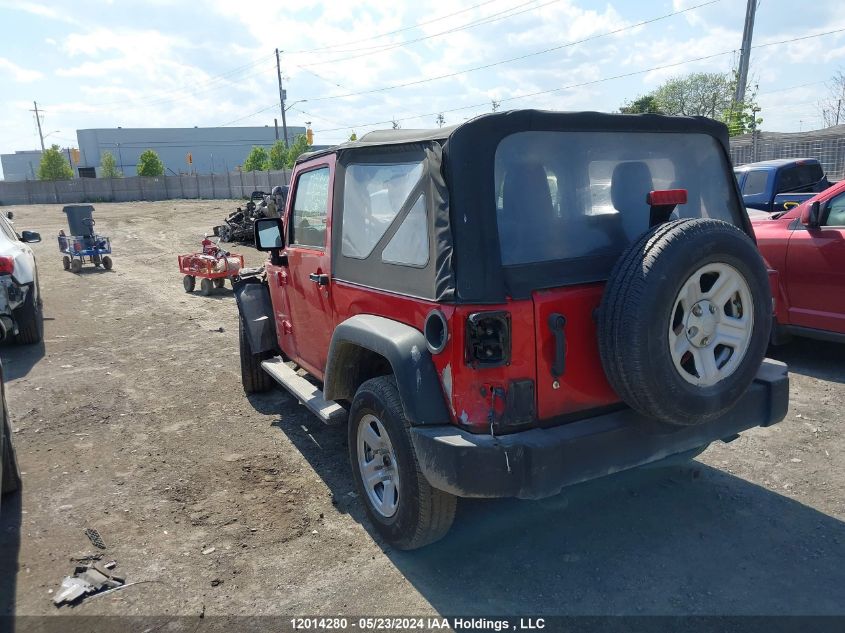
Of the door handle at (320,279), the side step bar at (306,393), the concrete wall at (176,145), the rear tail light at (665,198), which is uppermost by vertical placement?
the concrete wall at (176,145)

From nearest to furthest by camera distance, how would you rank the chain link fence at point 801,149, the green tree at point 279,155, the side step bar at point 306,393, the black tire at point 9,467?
the side step bar at point 306,393 → the black tire at point 9,467 → the chain link fence at point 801,149 → the green tree at point 279,155

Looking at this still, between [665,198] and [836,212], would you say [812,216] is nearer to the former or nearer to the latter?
[836,212]

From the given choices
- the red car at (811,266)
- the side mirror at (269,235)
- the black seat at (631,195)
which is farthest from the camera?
the red car at (811,266)

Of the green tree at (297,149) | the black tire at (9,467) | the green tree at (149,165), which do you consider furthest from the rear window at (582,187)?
the green tree at (149,165)

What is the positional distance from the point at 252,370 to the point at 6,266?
3885 mm

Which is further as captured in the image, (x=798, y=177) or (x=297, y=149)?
(x=297, y=149)

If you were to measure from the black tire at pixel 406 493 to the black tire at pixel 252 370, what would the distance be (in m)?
2.73

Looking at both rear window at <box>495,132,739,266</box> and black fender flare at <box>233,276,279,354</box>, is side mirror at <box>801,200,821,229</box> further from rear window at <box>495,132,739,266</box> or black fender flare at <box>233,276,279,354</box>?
black fender flare at <box>233,276,279,354</box>

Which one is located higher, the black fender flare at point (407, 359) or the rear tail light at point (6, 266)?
the rear tail light at point (6, 266)

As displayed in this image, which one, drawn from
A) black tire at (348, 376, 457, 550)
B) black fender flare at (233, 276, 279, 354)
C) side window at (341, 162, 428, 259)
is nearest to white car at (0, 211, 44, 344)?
black fender flare at (233, 276, 279, 354)

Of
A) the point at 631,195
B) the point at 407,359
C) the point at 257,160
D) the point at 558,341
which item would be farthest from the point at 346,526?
the point at 257,160

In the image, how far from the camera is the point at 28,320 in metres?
7.90

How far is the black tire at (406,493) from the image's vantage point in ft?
9.89

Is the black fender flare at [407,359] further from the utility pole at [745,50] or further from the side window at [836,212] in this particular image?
the utility pole at [745,50]
